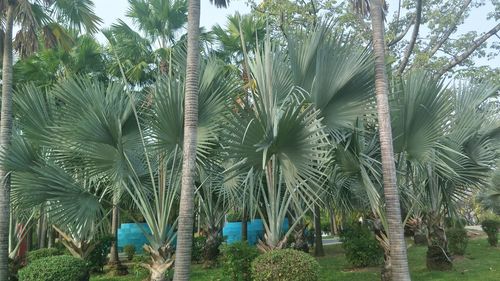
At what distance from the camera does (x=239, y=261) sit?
29.3 feet

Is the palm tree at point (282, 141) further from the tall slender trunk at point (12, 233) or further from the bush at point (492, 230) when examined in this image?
the bush at point (492, 230)

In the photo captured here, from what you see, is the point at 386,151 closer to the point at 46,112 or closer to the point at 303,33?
the point at 303,33

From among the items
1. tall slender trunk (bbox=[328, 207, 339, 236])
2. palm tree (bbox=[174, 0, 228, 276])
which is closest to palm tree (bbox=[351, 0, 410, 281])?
palm tree (bbox=[174, 0, 228, 276])

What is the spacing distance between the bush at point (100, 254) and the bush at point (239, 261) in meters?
5.32

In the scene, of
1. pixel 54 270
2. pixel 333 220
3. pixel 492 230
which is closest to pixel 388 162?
pixel 54 270

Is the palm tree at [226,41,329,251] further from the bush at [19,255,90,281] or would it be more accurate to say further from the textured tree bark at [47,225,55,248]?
the textured tree bark at [47,225,55,248]

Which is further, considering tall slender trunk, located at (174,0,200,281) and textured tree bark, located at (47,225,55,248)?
textured tree bark, located at (47,225,55,248)

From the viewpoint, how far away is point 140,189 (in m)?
7.94

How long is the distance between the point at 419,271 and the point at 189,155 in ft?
22.9

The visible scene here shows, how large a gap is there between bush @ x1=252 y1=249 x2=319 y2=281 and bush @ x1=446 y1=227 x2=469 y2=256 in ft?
23.5

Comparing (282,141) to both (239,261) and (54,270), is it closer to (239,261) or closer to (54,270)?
(239,261)

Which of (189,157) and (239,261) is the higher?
(189,157)

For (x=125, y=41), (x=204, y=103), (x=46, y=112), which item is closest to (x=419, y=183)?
(x=204, y=103)

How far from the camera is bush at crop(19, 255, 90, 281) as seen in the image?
25.5 ft
